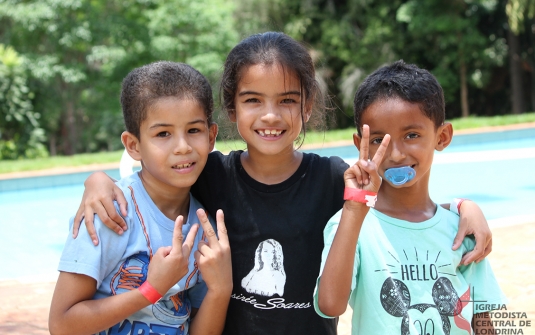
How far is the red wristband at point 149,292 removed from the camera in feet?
5.30

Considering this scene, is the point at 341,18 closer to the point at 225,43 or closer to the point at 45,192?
the point at 225,43

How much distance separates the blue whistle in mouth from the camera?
1.72 metres

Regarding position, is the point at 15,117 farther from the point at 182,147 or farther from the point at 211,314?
the point at 211,314

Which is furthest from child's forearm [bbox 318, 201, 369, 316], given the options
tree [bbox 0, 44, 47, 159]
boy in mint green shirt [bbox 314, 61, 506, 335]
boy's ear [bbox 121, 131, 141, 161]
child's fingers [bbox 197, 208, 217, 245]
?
tree [bbox 0, 44, 47, 159]

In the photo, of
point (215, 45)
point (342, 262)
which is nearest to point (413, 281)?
point (342, 262)

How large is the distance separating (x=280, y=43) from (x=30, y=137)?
504 inches

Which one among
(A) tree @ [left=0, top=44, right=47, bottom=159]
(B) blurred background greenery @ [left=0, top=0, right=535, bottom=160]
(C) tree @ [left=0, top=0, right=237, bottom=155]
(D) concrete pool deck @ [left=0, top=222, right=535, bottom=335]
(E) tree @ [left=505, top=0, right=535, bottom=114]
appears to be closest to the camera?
(D) concrete pool deck @ [left=0, top=222, right=535, bottom=335]

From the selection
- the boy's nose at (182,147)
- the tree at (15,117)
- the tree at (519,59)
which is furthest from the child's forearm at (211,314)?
A: the tree at (519,59)

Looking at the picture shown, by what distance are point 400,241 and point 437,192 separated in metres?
6.85

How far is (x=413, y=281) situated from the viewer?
5.50 ft

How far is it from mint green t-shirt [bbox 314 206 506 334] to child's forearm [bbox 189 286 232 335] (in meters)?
0.30

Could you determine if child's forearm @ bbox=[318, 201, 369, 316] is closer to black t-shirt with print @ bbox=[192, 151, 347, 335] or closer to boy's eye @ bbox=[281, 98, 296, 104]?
black t-shirt with print @ bbox=[192, 151, 347, 335]

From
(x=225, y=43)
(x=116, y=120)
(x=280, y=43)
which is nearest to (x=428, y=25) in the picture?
(x=225, y=43)

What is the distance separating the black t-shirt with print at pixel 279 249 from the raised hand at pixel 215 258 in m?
0.15
